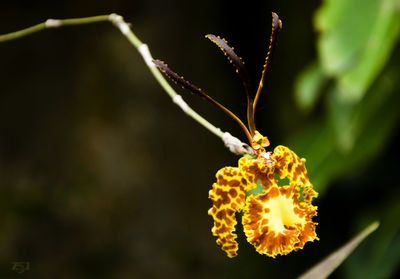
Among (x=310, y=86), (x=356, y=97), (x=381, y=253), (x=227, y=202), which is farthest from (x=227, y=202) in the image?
A: (x=381, y=253)

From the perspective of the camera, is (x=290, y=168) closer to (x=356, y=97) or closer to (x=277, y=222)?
(x=277, y=222)

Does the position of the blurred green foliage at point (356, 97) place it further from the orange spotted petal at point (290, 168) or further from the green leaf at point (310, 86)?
the orange spotted petal at point (290, 168)

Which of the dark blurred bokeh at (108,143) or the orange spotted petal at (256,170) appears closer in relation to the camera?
the orange spotted petal at (256,170)

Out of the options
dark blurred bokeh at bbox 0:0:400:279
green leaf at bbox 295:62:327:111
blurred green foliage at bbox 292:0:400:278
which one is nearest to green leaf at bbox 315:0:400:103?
blurred green foliage at bbox 292:0:400:278

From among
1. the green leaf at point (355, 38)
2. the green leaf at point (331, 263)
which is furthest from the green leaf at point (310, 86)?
the green leaf at point (331, 263)

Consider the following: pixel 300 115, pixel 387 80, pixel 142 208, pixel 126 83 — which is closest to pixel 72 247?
pixel 142 208

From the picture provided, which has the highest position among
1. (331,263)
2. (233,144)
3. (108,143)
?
(233,144)

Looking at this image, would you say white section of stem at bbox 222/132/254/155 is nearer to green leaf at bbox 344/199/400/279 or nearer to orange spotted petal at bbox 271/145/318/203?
orange spotted petal at bbox 271/145/318/203
